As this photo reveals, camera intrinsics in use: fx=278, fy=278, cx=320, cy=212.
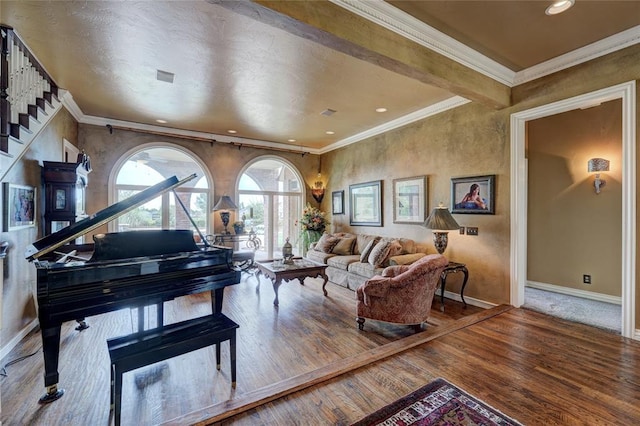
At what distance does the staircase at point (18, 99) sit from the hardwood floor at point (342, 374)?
2018 mm

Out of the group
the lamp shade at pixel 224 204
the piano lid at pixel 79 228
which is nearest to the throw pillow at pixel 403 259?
the piano lid at pixel 79 228

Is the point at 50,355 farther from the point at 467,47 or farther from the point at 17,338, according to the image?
the point at 467,47

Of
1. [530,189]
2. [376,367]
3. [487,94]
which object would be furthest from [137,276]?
[530,189]

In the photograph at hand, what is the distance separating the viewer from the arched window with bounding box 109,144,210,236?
5652 mm

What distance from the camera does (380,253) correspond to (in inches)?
180

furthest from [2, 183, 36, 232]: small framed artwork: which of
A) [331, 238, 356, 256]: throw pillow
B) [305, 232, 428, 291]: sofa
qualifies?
[331, 238, 356, 256]: throw pillow

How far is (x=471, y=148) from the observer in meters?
4.19

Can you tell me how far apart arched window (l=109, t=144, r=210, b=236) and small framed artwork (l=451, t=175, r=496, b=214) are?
4.76m

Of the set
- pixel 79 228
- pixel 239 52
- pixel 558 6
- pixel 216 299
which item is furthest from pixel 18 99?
pixel 558 6

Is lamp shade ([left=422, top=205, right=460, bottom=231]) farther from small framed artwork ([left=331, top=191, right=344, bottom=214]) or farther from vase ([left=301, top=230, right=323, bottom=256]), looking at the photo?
vase ([left=301, top=230, right=323, bottom=256])

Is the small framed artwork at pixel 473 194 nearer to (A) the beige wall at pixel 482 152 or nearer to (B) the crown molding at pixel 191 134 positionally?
(A) the beige wall at pixel 482 152

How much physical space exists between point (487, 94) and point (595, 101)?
1081 millimetres

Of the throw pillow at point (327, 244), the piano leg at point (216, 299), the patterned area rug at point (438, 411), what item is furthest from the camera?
the throw pillow at point (327, 244)

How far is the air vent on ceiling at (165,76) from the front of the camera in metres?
3.49
